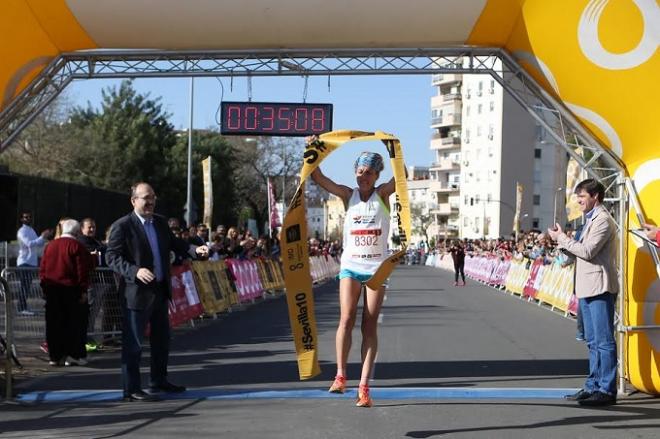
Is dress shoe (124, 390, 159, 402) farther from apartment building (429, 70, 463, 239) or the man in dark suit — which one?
apartment building (429, 70, 463, 239)

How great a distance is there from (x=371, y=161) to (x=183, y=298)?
908cm

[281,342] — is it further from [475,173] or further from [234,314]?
[475,173]

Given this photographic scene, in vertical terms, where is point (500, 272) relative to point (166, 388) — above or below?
above

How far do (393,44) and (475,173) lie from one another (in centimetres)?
9925

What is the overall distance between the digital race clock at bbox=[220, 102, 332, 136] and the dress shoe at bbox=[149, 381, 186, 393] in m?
4.18

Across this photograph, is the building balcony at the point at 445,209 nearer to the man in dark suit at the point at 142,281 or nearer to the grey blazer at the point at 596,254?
the grey blazer at the point at 596,254

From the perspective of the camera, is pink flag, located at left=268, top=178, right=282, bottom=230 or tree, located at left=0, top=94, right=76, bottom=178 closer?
pink flag, located at left=268, top=178, right=282, bottom=230

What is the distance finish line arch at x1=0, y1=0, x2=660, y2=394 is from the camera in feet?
29.2

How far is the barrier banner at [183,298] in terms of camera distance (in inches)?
618

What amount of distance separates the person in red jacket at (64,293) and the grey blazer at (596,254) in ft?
19.7

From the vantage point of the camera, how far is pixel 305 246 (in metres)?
8.09

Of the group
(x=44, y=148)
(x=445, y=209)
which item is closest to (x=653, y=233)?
(x=44, y=148)

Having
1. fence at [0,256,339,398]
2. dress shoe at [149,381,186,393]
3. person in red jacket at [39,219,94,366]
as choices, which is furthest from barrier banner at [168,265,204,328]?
dress shoe at [149,381,186,393]

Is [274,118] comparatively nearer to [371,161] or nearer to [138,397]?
[371,161]
